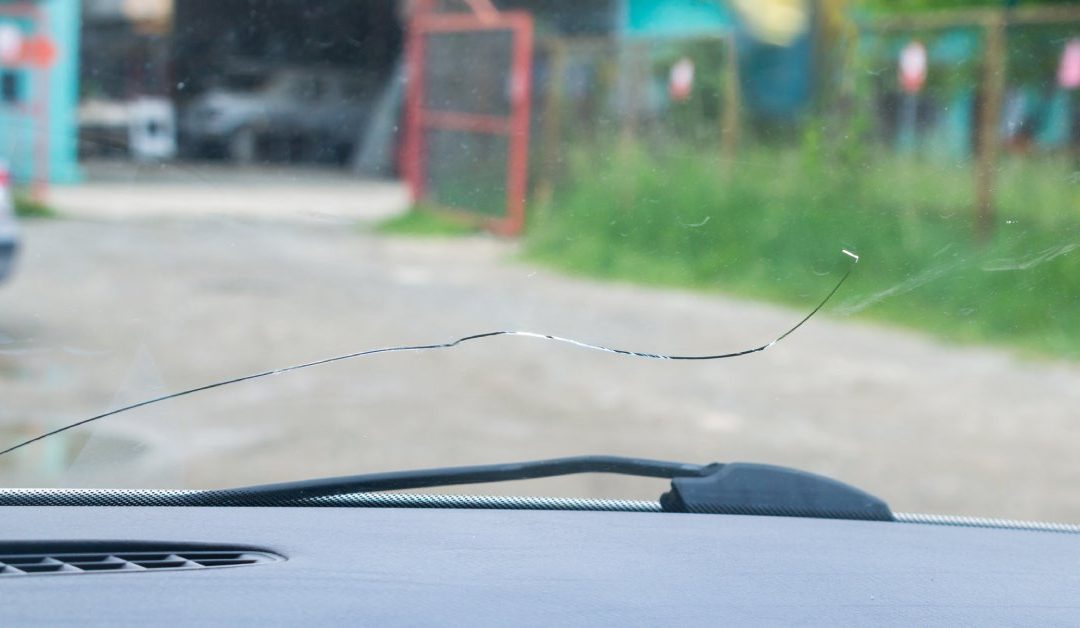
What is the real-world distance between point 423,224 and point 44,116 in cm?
156

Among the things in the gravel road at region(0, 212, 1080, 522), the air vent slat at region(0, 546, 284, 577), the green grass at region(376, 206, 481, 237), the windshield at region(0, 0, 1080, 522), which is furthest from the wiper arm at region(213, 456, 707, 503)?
the green grass at region(376, 206, 481, 237)

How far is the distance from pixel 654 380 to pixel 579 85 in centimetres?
279

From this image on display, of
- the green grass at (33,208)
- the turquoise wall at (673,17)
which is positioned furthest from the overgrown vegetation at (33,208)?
the turquoise wall at (673,17)

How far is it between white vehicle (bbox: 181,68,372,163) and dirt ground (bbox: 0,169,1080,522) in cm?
11

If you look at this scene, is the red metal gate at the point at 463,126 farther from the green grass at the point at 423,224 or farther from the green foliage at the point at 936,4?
the green foliage at the point at 936,4

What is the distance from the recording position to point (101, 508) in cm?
179

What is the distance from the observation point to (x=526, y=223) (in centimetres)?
321

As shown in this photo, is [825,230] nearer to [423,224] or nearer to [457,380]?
[423,224]

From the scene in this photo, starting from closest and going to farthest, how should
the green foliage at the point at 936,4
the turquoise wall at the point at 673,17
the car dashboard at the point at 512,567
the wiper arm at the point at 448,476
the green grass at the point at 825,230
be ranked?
the car dashboard at the point at 512,567
the wiper arm at the point at 448,476
the green grass at the point at 825,230
the turquoise wall at the point at 673,17
the green foliage at the point at 936,4

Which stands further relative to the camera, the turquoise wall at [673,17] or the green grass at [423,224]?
the turquoise wall at [673,17]

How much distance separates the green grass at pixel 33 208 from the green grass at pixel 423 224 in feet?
2.27

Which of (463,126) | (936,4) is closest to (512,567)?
(463,126)

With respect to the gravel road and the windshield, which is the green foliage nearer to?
the gravel road

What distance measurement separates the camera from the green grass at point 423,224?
3.37 m
